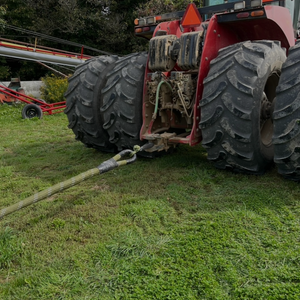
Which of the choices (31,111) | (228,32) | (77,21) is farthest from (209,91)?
(77,21)

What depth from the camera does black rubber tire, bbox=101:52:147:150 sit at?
3.83 m

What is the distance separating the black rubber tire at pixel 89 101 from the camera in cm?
428

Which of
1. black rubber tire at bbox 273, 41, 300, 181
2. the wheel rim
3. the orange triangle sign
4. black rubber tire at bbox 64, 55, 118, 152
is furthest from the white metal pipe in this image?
black rubber tire at bbox 273, 41, 300, 181

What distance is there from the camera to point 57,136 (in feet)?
22.3

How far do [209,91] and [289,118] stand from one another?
2.53 feet

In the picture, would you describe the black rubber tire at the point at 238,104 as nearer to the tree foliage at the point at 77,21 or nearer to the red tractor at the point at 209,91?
the red tractor at the point at 209,91

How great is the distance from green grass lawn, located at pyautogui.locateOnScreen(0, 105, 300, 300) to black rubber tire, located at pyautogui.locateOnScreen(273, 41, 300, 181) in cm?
30

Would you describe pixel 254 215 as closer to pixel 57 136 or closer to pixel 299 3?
pixel 299 3

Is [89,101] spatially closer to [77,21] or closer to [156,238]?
[156,238]

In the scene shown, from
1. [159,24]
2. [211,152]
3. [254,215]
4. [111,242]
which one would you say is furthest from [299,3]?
[111,242]

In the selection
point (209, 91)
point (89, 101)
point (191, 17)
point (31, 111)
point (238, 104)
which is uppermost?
point (191, 17)

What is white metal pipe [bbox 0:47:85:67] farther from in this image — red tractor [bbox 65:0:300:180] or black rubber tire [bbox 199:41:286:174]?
black rubber tire [bbox 199:41:286:174]

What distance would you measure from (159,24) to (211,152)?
1740 millimetres

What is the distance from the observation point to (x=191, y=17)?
12.1ft
